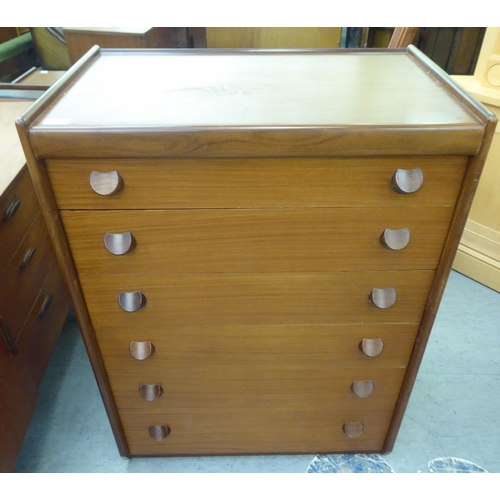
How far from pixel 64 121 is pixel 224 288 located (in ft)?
1.35

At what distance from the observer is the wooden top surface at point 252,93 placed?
2.29 ft

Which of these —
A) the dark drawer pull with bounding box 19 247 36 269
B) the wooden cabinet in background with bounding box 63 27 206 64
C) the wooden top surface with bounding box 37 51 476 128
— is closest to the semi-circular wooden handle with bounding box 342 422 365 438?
the wooden top surface with bounding box 37 51 476 128

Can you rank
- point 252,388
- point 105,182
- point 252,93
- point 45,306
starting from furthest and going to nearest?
point 45,306
point 252,388
point 252,93
point 105,182

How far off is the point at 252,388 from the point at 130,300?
1.27 ft

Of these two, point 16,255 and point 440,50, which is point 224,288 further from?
point 440,50

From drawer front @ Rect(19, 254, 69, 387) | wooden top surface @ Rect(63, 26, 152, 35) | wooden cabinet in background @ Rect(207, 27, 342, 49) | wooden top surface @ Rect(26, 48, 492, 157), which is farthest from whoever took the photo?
wooden cabinet in background @ Rect(207, 27, 342, 49)

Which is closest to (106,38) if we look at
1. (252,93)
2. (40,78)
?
(40,78)

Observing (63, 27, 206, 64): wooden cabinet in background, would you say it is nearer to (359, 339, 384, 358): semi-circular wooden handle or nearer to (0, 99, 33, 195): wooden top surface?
(0, 99, 33, 195): wooden top surface

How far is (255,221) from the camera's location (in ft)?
2.53

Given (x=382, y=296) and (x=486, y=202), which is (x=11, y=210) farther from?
(x=486, y=202)

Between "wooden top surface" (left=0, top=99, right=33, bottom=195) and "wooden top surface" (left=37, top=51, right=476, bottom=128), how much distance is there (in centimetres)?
32

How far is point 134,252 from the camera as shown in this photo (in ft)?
2.63

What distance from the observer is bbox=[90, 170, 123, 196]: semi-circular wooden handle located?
0.70 m
